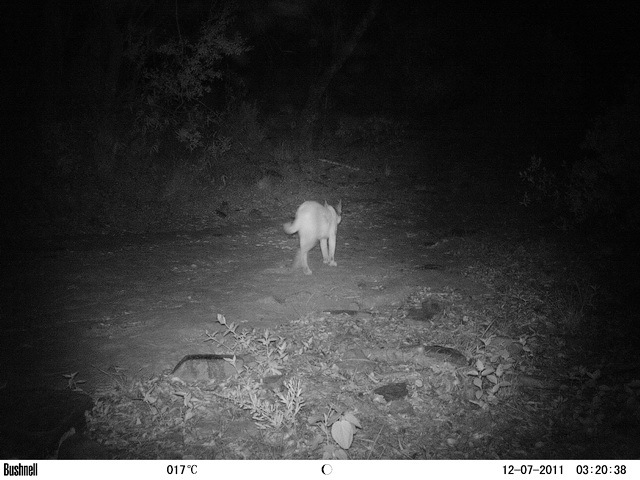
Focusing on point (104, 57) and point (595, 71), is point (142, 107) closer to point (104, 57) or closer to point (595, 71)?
point (104, 57)

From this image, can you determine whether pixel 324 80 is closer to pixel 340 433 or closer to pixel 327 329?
pixel 327 329

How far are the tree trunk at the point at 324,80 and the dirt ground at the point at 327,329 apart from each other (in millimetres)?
5754

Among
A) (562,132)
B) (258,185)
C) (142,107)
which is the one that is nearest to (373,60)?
(562,132)

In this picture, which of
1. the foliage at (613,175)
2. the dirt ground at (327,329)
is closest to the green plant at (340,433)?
the dirt ground at (327,329)

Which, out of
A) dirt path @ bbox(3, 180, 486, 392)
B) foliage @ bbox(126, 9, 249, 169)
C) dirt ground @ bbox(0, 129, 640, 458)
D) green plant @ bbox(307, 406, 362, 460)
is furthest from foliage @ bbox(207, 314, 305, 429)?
foliage @ bbox(126, 9, 249, 169)

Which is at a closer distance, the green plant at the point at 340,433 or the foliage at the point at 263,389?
the green plant at the point at 340,433

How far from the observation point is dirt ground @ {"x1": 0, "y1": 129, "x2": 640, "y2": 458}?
412 centimetres

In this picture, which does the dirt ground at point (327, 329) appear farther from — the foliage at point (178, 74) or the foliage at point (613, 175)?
the foliage at point (178, 74)

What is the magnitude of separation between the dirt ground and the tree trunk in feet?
18.9

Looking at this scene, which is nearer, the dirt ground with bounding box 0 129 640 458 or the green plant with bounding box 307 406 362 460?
the green plant with bounding box 307 406 362 460

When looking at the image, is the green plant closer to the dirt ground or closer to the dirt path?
the dirt ground

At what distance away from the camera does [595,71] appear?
17.1 meters

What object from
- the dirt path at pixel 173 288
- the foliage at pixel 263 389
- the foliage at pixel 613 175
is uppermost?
the foliage at pixel 613 175

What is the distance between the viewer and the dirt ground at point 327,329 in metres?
4.12
